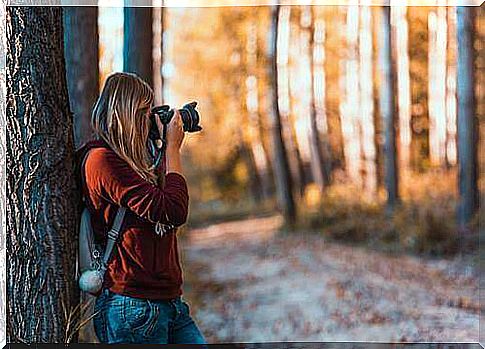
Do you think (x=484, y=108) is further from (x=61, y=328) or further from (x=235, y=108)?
(x=61, y=328)

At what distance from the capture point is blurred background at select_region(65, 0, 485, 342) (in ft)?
14.1

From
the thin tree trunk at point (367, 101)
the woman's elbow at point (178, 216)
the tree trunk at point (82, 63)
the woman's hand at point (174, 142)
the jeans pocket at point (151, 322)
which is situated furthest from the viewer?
the thin tree trunk at point (367, 101)

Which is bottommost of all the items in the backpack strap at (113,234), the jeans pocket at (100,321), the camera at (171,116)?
the jeans pocket at (100,321)

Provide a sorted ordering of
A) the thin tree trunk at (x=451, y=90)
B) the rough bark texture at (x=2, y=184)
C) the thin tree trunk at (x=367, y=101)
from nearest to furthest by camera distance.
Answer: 1. the rough bark texture at (x=2, y=184)
2. the thin tree trunk at (x=451, y=90)
3. the thin tree trunk at (x=367, y=101)

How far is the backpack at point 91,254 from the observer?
11.8 feet

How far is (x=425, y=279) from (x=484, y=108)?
99 cm

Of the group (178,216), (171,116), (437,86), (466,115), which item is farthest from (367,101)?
(178,216)

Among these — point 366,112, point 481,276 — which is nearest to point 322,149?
point 366,112

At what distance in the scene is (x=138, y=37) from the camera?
4.29m

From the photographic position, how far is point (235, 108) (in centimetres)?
438

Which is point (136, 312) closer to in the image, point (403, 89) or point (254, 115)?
point (254, 115)

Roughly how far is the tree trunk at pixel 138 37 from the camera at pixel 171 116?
12.8 inches

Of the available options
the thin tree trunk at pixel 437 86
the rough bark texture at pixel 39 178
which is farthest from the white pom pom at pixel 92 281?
the thin tree trunk at pixel 437 86

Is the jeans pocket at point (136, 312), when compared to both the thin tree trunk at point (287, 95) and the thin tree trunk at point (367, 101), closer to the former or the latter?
the thin tree trunk at point (287, 95)
